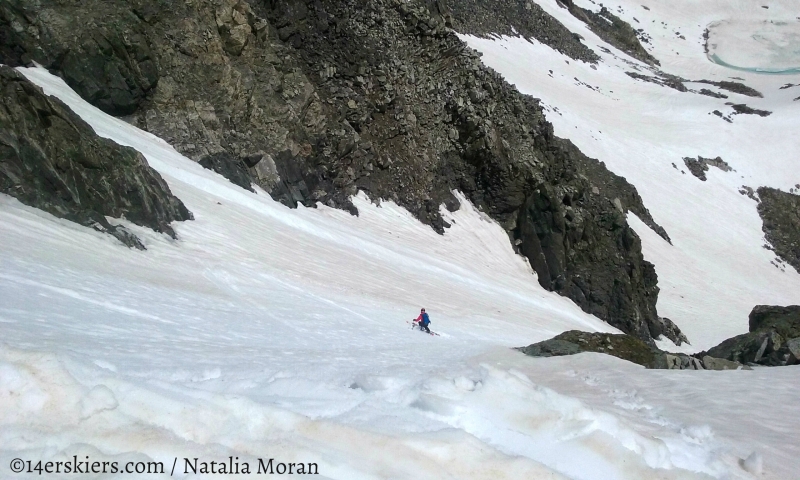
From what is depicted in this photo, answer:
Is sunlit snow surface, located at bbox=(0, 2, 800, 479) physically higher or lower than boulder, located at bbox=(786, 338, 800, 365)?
lower

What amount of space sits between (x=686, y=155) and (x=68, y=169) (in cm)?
5152

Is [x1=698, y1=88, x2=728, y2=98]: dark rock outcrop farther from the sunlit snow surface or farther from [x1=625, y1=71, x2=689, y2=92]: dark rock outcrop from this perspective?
the sunlit snow surface

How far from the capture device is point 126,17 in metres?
22.4

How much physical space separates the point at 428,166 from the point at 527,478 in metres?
27.9

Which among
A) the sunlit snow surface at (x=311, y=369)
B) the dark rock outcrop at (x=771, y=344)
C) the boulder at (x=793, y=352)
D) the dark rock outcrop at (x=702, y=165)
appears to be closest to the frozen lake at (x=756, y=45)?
the dark rock outcrop at (x=702, y=165)

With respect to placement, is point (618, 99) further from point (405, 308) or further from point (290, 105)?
point (405, 308)

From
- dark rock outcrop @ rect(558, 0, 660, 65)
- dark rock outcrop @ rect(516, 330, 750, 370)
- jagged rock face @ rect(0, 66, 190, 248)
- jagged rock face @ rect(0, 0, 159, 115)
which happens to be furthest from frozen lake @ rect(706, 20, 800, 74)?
jagged rock face @ rect(0, 66, 190, 248)

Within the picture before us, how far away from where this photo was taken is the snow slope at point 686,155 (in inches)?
1566

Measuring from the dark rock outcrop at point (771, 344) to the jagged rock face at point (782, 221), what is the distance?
128 ft

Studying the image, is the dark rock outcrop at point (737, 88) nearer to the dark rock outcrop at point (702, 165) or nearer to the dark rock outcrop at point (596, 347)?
the dark rock outcrop at point (702, 165)

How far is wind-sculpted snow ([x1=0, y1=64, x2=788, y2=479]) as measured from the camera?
4.39m

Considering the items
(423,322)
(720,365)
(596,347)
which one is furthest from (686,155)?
(720,365)

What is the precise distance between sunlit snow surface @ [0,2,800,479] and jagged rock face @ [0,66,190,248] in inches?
21.0

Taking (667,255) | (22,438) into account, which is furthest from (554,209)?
(22,438)
